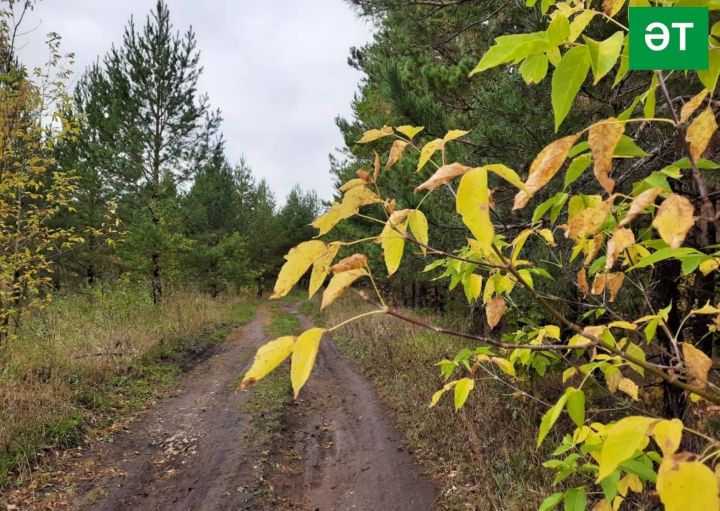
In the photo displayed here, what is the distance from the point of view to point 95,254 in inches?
604

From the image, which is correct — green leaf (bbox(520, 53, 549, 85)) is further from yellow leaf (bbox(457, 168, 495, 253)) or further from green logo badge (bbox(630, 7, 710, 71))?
yellow leaf (bbox(457, 168, 495, 253))

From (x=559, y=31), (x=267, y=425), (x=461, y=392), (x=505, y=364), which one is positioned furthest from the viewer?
(x=267, y=425)

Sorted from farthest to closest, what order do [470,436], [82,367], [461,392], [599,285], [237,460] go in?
1. [82,367]
2. [237,460]
3. [470,436]
4. [461,392]
5. [599,285]

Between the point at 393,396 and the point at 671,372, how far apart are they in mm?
5496

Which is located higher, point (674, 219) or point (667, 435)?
point (674, 219)

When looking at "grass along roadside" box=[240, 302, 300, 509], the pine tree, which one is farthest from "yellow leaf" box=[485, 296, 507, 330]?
the pine tree

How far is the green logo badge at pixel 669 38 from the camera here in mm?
625

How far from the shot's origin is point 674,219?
51 centimetres

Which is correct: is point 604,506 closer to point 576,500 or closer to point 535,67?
point 576,500

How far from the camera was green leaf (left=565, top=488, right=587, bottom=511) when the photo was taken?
1.05 meters

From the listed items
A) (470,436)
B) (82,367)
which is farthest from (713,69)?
(82,367)

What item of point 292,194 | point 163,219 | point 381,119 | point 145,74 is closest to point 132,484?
point 381,119

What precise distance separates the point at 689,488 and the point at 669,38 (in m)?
0.66

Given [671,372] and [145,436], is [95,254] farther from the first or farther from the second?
[671,372]
